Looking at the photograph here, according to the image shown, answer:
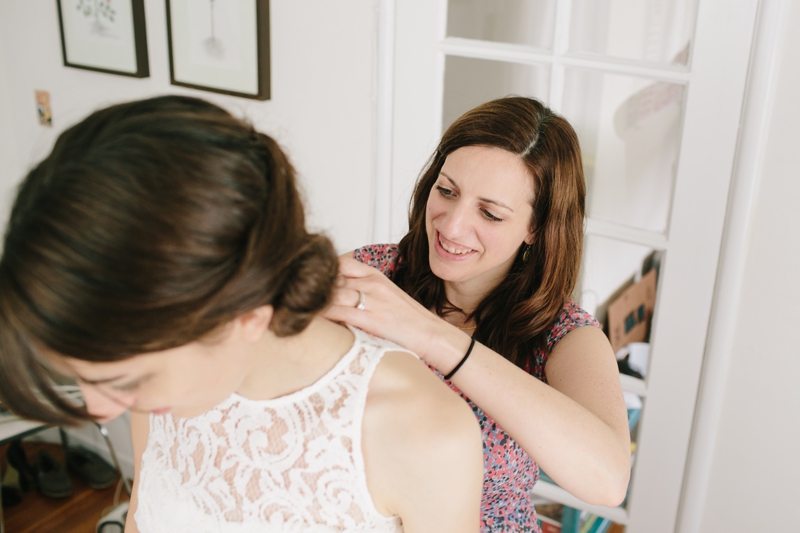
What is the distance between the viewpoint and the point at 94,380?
751 mm

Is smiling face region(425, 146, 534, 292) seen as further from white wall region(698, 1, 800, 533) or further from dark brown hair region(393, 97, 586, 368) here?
white wall region(698, 1, 800, 533)

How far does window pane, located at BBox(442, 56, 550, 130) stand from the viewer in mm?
1878

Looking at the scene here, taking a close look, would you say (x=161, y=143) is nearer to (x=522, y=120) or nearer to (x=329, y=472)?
(x=329, y=472)

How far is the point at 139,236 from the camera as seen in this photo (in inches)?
25.9

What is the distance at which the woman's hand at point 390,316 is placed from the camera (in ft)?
3.41

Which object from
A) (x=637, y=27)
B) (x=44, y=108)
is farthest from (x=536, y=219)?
(x=44, y=108)

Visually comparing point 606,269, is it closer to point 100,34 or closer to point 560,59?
point 560,59

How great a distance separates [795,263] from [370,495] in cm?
112

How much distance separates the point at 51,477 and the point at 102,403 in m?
2.30

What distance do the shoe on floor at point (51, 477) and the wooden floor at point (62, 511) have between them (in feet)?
0.09

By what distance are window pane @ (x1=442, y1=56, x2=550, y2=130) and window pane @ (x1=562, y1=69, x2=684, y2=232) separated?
4.8 inches

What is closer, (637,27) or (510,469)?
(510,469)

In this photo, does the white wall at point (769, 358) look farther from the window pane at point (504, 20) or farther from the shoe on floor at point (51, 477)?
the shoe on floor at point (51, 477)

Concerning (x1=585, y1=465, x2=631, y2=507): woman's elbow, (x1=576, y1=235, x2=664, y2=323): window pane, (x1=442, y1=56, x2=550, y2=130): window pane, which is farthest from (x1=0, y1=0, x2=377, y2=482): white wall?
(x1=585, y1=465, x2=631, y2=507): woman's elbow
